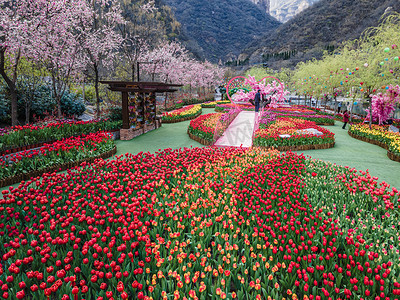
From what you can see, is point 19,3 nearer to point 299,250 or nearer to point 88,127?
point 88,127

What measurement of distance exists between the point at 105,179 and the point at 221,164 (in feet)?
10.3

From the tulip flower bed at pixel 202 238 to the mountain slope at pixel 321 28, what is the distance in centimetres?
8516

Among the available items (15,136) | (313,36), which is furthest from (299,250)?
(313,36)

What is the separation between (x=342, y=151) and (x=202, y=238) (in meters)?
10.2

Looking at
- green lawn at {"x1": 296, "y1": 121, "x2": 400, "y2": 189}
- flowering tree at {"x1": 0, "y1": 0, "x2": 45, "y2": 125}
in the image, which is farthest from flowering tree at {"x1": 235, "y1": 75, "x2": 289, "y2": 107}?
flowering tree at {"x1": 0, "y1": 0, "x2": 45, "y2": 125}

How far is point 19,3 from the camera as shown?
1064 cm

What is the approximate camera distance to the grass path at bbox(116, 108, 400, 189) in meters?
8.42

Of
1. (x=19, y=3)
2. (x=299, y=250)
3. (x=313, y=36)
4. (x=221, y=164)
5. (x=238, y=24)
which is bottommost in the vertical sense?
(x=299, y=250)

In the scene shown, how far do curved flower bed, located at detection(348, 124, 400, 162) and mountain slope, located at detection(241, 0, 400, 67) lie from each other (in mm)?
73181

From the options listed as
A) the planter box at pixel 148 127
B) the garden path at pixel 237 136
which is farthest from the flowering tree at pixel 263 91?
the planter box at pixel 148 127

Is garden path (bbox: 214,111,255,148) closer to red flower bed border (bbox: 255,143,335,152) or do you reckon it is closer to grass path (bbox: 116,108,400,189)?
grass path (bbox: 116,108,400,189)

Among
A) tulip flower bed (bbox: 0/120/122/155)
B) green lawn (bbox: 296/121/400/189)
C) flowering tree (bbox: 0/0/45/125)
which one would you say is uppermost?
flowering tree (bbox: 0/0/45/125)

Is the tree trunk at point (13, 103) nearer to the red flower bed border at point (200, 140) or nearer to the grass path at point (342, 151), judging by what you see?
the grass path at point (342, 151)

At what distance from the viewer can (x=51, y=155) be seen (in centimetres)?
755
